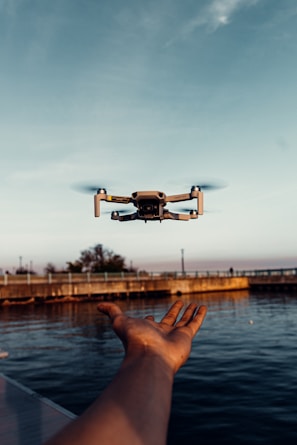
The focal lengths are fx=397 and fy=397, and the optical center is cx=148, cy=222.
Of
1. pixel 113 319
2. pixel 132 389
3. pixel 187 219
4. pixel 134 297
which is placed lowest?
pixel 134 297

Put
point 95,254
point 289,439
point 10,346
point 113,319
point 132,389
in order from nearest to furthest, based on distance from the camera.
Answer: point 132,389
point 113,319
point 289,439
point 10,346
point 95,254

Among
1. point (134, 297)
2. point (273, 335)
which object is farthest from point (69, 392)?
point (134, 297)

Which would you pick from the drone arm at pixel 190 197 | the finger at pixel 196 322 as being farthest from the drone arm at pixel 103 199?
the finger at pixel 196 322

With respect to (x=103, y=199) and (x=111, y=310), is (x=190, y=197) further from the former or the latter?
(x=111, y=310)

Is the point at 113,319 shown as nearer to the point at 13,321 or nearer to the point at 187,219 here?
the point at 187,219

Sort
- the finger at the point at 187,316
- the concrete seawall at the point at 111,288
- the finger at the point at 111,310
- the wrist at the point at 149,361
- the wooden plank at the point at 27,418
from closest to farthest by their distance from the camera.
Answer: the wrist at the point at 149,361 < the finger at the point at 111,310 < the finger at the point at 187,316 < the wooden plank at the point at 27,418 < the concrete seawall at the point at 111,288

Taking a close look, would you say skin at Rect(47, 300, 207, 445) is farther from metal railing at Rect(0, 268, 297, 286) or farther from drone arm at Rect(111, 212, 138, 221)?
metal railing at Rect(0, 268, 297, 286)

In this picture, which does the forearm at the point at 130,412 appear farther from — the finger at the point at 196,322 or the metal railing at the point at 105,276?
the metal railing at the point at 105,276
